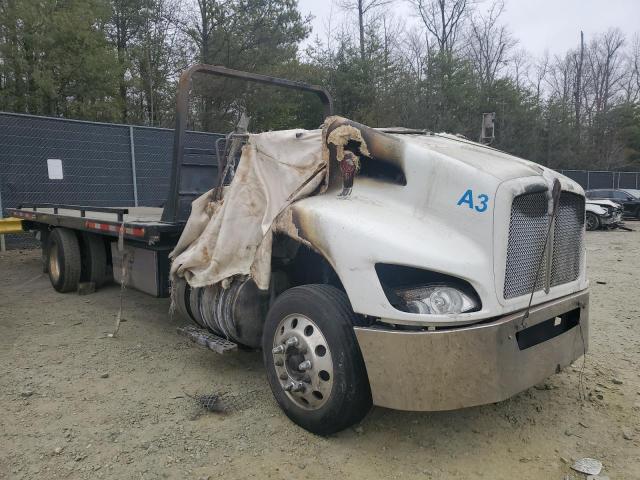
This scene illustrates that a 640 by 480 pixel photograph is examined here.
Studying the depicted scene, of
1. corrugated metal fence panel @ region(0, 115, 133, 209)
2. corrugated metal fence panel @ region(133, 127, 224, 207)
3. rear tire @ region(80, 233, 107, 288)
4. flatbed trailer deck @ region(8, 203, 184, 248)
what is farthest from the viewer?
corrugated metal fence panel @ region(133, 127, 224, 207)

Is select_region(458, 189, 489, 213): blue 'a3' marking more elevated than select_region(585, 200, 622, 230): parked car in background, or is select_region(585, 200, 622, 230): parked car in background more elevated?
select_region(458, 189, 489, 213): blue 'a3' marking

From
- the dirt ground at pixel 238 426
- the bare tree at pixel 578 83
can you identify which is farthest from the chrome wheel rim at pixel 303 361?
the bare tree at pixel 578 83

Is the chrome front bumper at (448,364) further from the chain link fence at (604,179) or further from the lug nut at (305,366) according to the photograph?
the chain link fence at (604,179)

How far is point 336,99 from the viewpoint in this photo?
2586 centimetres

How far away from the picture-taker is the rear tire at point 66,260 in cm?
679

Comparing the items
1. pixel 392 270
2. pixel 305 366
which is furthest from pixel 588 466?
pixel 305 366

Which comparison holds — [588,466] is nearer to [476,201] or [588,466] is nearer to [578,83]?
[476,201]

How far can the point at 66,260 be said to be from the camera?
6.78 metres

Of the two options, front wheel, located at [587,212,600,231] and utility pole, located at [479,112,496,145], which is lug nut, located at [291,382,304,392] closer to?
utility pole, located at [479,112,496,145]

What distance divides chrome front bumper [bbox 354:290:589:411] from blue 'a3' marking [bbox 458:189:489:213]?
2.05ft

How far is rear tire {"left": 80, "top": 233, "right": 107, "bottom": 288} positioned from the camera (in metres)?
6.77

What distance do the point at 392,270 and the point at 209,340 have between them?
70.5 inches

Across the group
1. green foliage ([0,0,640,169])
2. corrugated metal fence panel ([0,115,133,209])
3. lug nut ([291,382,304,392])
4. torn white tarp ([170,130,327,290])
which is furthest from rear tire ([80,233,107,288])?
green foliage ([0,0,640,169])

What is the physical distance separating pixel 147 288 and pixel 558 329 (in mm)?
3894
